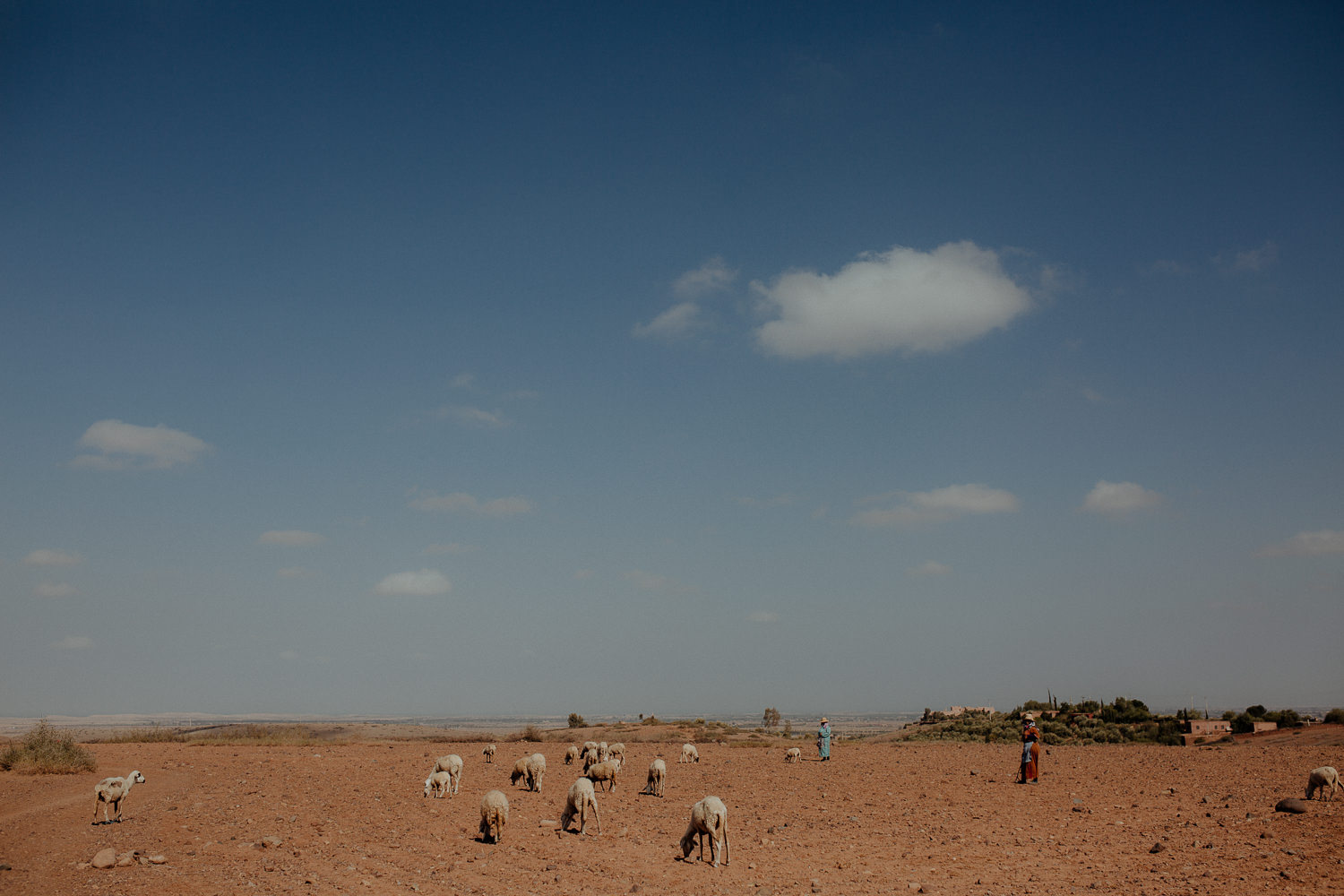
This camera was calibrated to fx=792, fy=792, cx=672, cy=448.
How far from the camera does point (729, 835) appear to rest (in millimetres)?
16859

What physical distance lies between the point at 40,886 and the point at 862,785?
20851mm

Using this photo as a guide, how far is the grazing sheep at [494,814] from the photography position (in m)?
15.5

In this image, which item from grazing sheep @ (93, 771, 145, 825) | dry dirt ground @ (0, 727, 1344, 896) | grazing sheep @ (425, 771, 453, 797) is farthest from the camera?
grazing sheep @ (425, 771, 453, 797)

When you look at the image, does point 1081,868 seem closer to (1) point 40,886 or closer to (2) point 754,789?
(2) point 754,789

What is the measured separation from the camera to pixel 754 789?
963 inches

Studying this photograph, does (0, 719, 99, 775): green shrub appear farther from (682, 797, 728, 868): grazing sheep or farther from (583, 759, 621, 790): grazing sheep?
(682, 797, 728, 868): grazing sheep

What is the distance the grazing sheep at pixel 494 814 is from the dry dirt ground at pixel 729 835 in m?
0.45

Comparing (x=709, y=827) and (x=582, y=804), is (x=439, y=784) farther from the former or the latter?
(x=709, y=827)

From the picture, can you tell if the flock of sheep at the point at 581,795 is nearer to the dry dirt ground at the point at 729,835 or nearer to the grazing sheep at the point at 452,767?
the grazing sheep at the point at 452,767

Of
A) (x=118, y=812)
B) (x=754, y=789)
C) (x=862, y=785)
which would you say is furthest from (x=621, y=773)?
(x=118, y=812)

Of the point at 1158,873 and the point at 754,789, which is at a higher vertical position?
the point at 1158,873

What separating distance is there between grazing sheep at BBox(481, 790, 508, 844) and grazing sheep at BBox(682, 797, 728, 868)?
3705 mm

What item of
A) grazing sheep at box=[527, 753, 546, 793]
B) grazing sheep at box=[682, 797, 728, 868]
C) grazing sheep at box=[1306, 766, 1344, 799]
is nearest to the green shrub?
grazing sheep at box=[527, 753, 546, 793]

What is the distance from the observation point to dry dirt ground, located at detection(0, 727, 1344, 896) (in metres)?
12.4
